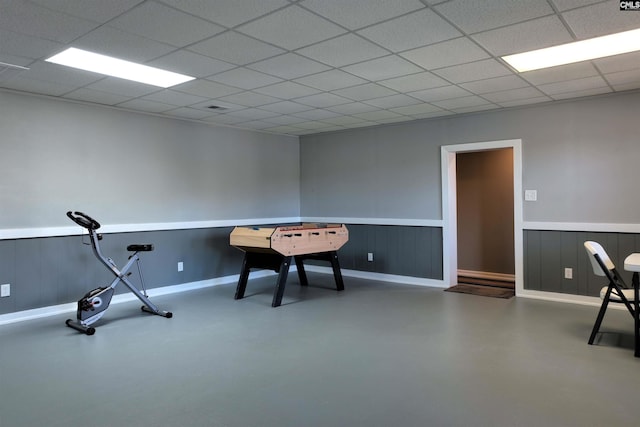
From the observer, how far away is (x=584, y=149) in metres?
4.82

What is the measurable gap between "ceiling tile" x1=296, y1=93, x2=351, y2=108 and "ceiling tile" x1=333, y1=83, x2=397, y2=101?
124mm

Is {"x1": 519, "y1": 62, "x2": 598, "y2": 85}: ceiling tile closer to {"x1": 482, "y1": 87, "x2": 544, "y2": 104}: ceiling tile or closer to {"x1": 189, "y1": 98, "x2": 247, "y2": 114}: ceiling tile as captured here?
{"x1": 482, "y1": 87, "x2": 544, "y2": 104}: ceiling tile

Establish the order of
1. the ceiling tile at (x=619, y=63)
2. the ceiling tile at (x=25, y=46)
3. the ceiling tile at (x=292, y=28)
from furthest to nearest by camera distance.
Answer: the ceiling tile at (x=619, y=63)
the ceiling tile at (x=25, y=46)
the ceiling tile at (x=292, y=28)

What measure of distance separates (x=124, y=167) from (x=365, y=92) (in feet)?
9.89

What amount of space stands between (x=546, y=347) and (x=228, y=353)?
250cm

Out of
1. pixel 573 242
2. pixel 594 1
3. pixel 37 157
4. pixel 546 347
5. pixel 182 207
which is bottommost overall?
pixel 546 347

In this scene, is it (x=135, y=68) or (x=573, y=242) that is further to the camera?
(x=573, y=242)

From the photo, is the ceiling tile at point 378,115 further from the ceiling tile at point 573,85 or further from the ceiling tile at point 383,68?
the ceiling tile at point 573,85

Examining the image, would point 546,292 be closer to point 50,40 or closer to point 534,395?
point 534,395

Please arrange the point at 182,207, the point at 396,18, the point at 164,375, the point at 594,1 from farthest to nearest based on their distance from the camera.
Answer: the point at 182,207 < the point at 164,375 < the point at 396,18 < the point at 594,1

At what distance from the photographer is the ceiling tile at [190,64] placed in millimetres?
3316

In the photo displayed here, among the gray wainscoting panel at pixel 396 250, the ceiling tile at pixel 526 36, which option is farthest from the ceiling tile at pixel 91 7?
the gray wainscoting panel at pixel 396 250

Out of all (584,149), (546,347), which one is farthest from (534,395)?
(584,149)

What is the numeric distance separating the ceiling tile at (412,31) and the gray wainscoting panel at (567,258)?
3.17 m
